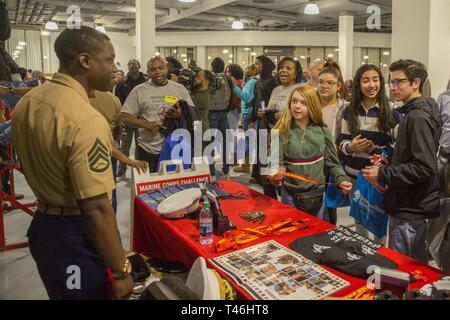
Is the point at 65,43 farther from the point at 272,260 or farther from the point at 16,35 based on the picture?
the point at 16,35

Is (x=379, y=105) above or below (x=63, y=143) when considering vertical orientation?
above

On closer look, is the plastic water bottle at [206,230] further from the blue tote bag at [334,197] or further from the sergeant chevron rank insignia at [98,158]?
the blue tote bag at [334,197]

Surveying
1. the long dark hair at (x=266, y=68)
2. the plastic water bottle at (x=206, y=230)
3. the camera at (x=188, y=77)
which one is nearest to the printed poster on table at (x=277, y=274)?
the plastic water bottle at (x=206, y=230)

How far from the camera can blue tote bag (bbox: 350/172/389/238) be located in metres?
2.38

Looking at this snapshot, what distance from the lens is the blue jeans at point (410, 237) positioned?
2.09m

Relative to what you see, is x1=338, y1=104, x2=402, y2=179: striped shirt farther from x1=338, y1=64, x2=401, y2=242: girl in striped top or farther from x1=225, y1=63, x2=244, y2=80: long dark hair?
x1=225, y1=63, x2=244, y2=80: long dark hair

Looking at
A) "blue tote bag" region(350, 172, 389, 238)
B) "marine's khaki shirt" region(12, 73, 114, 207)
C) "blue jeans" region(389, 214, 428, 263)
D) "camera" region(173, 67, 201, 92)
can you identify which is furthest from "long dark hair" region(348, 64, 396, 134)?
"camera" region(173, 67, 201, 92)

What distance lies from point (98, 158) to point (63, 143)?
118mm

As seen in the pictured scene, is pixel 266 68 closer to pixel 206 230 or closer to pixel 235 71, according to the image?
pixel 235 71

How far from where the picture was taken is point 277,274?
150 centimetres

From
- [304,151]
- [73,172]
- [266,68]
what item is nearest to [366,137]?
[304,151]

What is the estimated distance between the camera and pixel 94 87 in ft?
4.88
